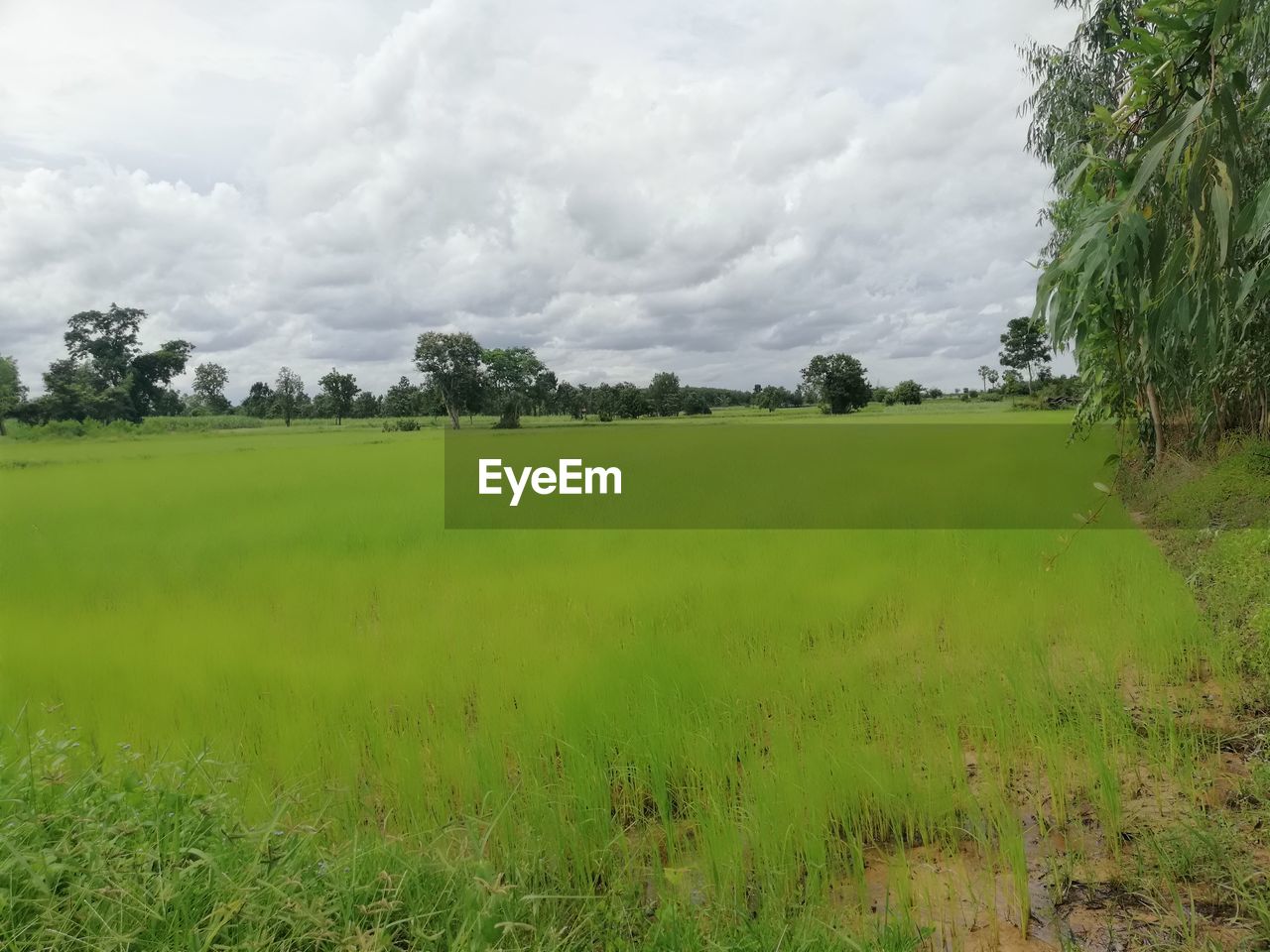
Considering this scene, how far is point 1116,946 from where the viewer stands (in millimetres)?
1854

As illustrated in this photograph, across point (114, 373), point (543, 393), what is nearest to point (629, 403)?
point (543, 393)

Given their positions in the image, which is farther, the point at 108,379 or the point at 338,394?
the point at 338,394

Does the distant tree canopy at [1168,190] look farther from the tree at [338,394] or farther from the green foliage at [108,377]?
the tree at [338,394]

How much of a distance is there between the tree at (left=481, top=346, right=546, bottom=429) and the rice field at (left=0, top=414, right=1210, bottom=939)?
21.7m

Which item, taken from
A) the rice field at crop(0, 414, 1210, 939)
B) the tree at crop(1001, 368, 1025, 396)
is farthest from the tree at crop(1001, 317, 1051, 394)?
the rice field at crop(0, 414, 1210, 939)

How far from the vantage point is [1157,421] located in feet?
27.9

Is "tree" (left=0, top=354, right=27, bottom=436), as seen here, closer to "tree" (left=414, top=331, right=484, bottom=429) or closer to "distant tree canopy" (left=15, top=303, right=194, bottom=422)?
"distant tree canopy" (left=15, top=303, right=194, bottom=422)

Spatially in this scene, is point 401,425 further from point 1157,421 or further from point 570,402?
point 1157,421

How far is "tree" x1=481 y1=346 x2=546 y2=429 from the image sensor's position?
A: 91.3 ft

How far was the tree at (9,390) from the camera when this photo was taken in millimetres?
5090

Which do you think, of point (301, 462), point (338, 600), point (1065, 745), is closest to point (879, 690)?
point (1065, 745)

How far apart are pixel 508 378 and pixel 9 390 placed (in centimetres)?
2321

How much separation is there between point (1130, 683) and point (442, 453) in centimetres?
1524

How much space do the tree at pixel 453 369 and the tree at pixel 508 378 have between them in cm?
52
